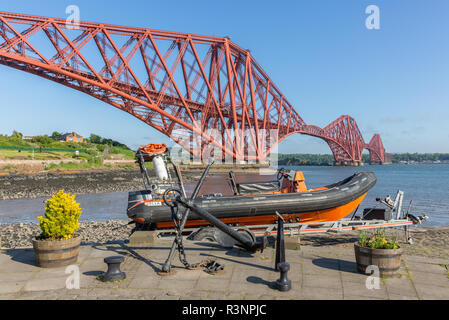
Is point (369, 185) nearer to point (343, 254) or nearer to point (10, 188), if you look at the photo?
point (343, 254)

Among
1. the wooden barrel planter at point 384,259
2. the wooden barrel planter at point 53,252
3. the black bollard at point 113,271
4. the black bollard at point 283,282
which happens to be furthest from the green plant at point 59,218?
the wooden barrel planter at point 384,259

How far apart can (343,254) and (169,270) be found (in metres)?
3.27

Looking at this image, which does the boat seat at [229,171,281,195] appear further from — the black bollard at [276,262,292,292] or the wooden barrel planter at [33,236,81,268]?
the wooden barrel planter at [33,236,81,268]

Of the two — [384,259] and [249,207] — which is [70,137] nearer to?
[249,207]

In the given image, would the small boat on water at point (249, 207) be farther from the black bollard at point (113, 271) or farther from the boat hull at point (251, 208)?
the black bollard at point (113, 271)

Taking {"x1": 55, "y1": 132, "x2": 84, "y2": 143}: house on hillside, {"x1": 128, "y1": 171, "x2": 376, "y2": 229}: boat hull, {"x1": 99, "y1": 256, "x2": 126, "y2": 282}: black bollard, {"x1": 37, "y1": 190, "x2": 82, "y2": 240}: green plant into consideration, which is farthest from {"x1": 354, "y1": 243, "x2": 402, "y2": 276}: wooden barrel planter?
{"x1": 55, "y1": 132, "x2": 84, "y2": 143}: house on hillside

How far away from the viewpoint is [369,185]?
9094 millimetres

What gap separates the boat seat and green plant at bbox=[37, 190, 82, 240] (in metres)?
4.30

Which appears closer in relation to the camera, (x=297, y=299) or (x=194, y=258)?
(x=297, y=299)

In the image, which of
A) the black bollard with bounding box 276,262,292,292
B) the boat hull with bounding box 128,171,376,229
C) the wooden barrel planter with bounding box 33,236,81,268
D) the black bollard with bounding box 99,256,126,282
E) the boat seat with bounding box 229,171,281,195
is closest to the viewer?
the black bollard with bounding box 276,262,292,292

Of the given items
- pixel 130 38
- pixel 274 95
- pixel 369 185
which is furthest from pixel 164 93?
pixel 274 95

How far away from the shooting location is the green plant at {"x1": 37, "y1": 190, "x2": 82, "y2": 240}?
4.95 meters

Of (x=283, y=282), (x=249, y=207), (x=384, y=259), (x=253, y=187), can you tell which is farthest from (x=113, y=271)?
(x=253, y=187)

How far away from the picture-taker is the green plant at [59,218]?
4949mm
